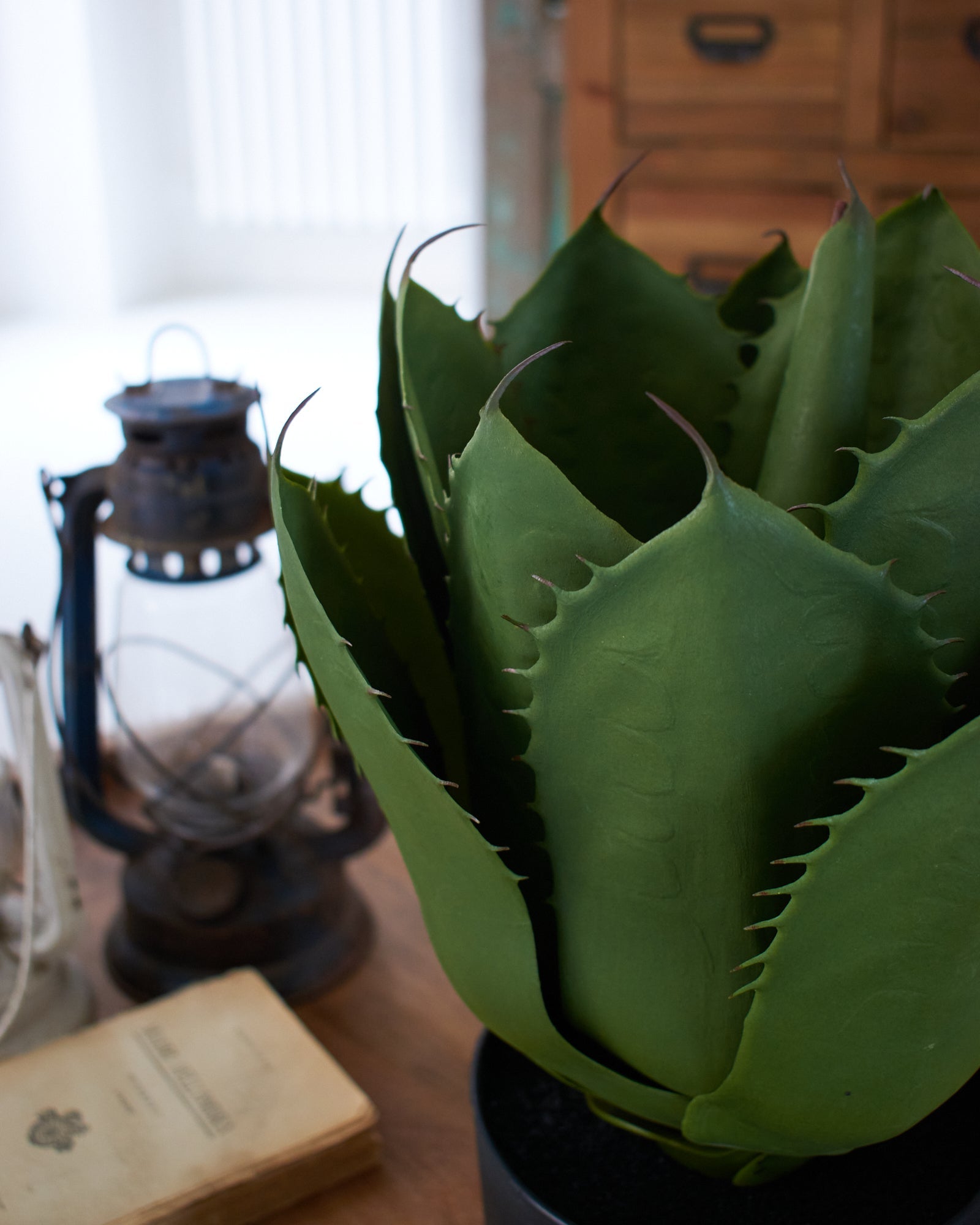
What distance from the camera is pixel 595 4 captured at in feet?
5.08

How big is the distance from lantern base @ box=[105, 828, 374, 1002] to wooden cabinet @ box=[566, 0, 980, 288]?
1.12m

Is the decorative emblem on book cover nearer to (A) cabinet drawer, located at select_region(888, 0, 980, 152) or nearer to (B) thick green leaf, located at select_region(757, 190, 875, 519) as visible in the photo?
(B) thick green leaf, located at select_region(757, 190, 875, 519)

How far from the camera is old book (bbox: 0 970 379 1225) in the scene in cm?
42

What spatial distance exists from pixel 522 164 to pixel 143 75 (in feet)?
9.31

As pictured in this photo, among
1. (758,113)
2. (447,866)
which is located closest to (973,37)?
(758,113)

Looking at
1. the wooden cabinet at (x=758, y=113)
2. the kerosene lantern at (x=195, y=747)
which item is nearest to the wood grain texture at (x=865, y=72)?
the wooden cabinet at (x=758, y=113)

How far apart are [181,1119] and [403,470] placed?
27cm

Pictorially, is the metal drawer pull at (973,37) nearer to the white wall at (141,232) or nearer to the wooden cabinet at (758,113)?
the wooden cabinet at (758,113)

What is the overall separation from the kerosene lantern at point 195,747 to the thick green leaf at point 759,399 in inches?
10.9

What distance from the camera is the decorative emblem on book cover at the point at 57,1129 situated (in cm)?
44

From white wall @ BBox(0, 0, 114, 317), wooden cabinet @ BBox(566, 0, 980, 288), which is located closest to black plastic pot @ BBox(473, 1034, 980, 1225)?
wooden cabinet @ BBox(566, 0, 980, 288)

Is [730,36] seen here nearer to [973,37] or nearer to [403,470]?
[973,37]

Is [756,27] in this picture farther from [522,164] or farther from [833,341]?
[833,341]

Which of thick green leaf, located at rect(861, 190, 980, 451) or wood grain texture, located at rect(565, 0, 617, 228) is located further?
wood grain texture, located at rect(565, 0, 617, 228)
